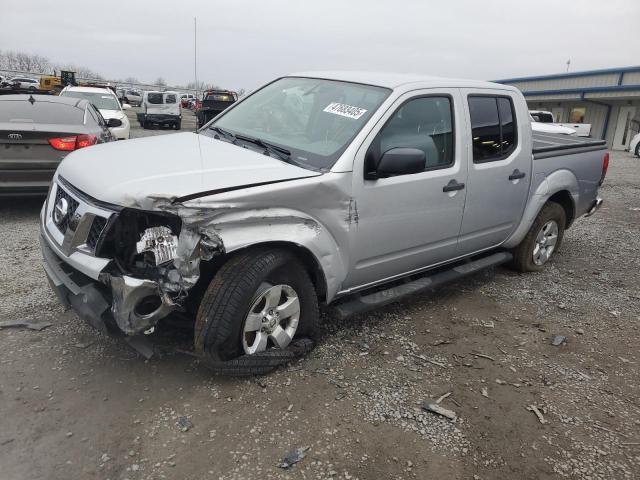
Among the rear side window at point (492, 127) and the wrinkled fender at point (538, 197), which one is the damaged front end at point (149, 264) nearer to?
the rear side window at point (492, 127)

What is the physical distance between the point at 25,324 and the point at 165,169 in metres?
1.75

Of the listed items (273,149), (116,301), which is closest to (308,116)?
(273,149)

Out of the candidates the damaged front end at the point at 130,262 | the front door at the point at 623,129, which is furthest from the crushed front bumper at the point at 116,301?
the front door at the point at 623,129

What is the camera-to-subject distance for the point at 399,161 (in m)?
3.11

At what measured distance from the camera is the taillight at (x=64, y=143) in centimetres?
572

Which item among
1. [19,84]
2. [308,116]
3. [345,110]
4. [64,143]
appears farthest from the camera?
[19,84]

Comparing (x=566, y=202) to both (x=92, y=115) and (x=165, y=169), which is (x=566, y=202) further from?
(x=92, y=115)

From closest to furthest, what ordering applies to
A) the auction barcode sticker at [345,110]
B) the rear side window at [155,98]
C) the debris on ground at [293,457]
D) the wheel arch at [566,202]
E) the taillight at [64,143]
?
the debris on ground at [293,457], the auction barcode sticker at [345,110], the wheel arch at [566,202], the taillight at [64,143], the rear side window at [155,98]

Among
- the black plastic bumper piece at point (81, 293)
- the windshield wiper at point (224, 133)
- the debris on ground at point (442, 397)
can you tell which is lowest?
the debris on ground at point (442, 397)

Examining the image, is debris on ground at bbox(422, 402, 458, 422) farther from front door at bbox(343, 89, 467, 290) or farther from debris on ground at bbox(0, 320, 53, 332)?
debris on ground at bbox(0, 320, 53, 332)

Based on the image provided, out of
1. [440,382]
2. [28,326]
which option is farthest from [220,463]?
[28,326]

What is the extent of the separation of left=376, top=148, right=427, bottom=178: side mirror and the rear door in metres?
0.98

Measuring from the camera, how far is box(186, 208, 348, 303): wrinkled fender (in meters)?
2.63

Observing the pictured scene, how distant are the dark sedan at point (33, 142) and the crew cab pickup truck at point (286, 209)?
266 cm
